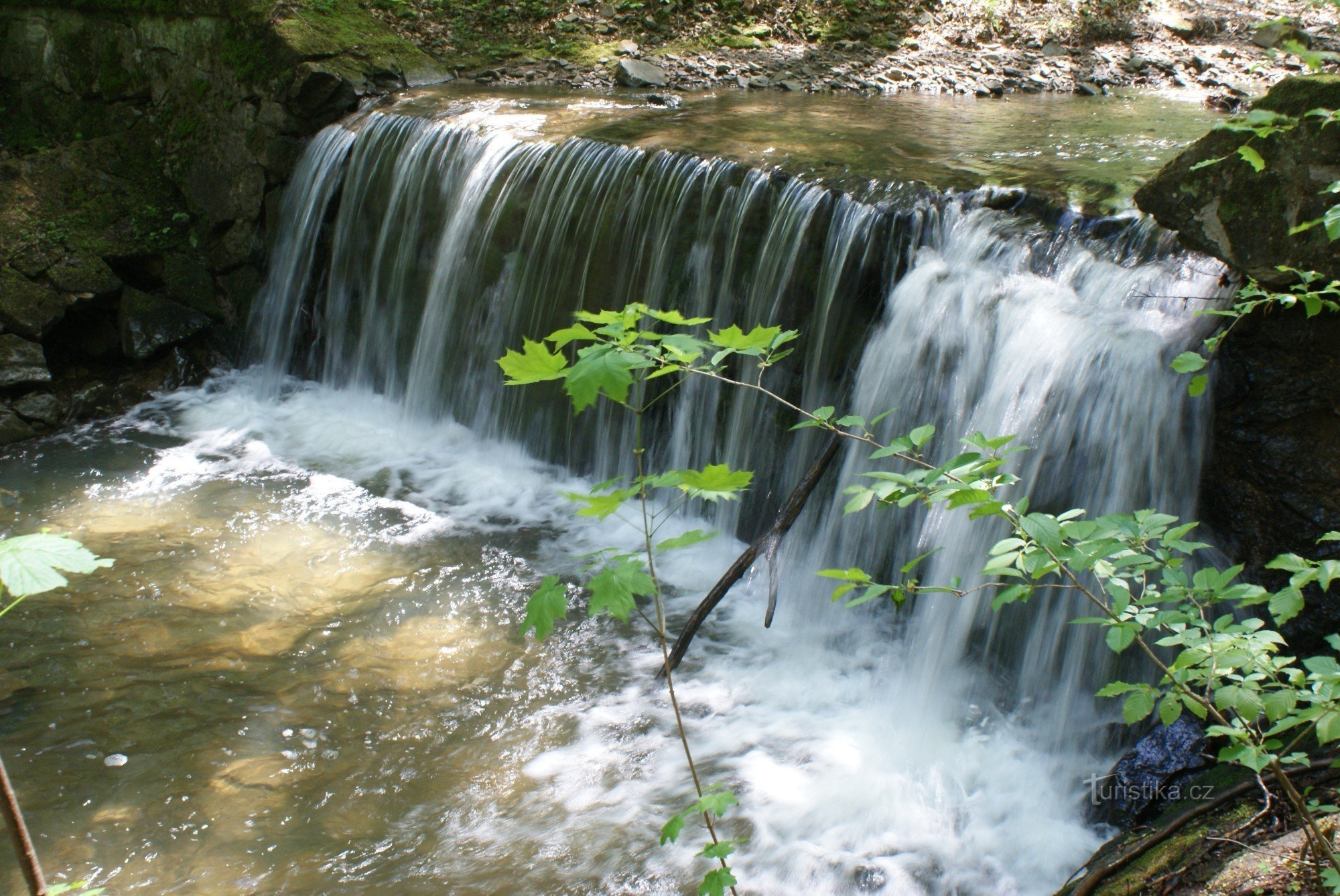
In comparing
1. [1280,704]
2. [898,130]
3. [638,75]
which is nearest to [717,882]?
[1280,704]

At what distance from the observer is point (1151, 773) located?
10.0 feet

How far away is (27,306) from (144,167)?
1729 mm

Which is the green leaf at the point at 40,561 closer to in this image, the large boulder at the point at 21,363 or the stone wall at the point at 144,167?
the stone wall at the point at 144,167

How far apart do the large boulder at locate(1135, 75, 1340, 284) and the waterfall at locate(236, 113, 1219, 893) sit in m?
0.38

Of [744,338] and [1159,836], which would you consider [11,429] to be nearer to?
[744,338]

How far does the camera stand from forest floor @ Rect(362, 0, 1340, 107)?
28.9 ft

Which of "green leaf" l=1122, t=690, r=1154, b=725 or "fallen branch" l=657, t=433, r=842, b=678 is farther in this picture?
"fallen branch" l=657, t=433, r=842, b=678

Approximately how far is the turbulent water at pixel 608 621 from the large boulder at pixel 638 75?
8.65 feet

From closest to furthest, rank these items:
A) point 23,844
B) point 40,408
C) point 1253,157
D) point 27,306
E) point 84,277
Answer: point 23,844
point 1253,157
point 40,408
point 27,306
point 84,277

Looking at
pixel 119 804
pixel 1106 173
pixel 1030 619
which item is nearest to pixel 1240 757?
pixel 1030 619

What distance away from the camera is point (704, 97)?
7.97 m

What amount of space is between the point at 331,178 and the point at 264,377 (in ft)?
5.11

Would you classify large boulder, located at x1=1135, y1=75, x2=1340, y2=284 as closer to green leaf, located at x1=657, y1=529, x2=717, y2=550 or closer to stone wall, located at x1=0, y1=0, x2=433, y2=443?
green leaf, located at x1=657, y1=529, x2=717, y2=550

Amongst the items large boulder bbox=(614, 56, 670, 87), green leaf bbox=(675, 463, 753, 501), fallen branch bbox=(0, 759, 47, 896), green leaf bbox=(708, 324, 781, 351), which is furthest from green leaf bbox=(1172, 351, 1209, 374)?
large boulder bbox=(614, 56, 670, 87)
